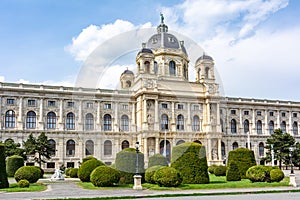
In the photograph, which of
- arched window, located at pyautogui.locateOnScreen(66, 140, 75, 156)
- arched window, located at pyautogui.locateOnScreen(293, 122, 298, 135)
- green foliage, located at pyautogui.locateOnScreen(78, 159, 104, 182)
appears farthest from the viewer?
arched window, located at pyautogui.locateOnScreen(293, 122, 298, 135)

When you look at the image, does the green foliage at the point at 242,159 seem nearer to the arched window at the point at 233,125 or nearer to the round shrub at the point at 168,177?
the round shrub at the point at 168,177

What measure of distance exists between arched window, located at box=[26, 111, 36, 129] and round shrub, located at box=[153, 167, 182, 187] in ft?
119

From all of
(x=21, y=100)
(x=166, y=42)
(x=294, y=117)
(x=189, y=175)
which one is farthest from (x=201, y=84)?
(x=189, y=175)

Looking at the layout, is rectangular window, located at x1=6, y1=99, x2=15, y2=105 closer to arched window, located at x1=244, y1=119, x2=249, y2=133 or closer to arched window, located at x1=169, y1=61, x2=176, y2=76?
arched window, located at x1=169, y1=61, x2=176, y2=76

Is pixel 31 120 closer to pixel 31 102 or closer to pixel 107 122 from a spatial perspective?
pixel 31 102

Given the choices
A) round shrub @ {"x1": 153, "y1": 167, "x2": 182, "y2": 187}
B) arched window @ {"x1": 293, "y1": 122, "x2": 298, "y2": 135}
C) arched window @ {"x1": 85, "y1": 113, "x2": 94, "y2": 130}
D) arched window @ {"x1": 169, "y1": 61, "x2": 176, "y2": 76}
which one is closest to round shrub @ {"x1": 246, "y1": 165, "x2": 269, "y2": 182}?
round shrub @ {"x1": 153, "y1": 167, "x2": 182, "y2": 187}

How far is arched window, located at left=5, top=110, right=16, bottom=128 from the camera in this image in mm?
53234

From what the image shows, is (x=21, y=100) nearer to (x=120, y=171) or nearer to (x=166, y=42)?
(x=166, y=42)

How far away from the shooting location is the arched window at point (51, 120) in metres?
55.8

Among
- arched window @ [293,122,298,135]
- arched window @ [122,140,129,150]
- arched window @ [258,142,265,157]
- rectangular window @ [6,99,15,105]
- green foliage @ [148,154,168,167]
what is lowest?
arched window @ [258,142,265,157]

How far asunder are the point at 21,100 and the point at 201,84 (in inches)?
1155

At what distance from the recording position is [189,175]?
81.3ft

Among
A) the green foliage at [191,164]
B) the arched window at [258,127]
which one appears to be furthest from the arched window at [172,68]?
the green foliage at [191,164]

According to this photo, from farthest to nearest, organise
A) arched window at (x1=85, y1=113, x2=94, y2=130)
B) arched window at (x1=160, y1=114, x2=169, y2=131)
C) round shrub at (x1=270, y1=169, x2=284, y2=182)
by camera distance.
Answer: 1. arched window at (x1=160, y1=114, x2=169, y2=131)
2. arched window at (x1=85, y1=113, x2=94, y2=130)
3. round shrub at (x1=270, y1=169, x2=284, y2=182)
